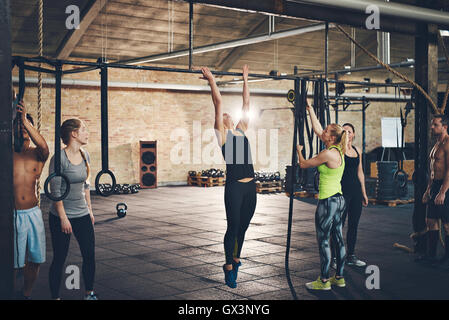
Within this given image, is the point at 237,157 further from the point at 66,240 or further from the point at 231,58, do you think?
the point at 231,58

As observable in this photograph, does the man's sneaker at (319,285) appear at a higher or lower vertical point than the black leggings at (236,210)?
lower

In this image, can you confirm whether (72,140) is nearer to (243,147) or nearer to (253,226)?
→ (243,147)

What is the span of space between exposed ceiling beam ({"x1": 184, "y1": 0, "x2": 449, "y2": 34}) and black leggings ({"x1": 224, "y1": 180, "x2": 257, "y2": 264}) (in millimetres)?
1664

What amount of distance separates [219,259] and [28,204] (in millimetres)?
2723

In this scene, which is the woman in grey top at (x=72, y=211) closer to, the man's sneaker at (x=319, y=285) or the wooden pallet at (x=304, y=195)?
the man's sneaker at (x=319, y=285)

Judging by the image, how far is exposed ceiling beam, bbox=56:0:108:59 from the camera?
11.3 meters

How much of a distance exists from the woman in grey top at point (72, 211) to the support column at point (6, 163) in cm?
39

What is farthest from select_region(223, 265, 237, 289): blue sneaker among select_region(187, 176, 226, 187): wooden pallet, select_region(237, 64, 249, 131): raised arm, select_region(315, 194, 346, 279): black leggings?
select_region(187, 176, 226, 187): wooden pallet

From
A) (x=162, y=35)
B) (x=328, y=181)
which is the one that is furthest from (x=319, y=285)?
(x=162, y=35)

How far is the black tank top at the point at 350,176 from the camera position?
5922 millimetres

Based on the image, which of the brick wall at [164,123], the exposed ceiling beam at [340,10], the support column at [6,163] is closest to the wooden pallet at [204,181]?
the brick wall at [164,123]

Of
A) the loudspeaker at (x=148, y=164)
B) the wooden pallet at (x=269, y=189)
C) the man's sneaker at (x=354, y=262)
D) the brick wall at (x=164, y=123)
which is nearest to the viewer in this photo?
the man's sneaker at (x=354, y=262)

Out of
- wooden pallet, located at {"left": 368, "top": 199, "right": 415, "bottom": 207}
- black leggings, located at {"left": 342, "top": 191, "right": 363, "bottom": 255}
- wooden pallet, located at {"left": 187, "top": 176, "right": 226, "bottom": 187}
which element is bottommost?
wooden pallet, located at {"left": 368, "top": 199, "right": 415, "bottom": 207}

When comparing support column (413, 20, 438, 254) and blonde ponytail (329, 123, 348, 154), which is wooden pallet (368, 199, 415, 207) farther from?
blonde ponytail (329, 123, 348, 154)
